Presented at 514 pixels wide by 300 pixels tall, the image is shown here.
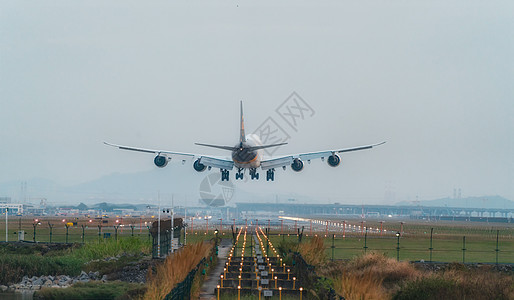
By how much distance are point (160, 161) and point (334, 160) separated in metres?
18.9

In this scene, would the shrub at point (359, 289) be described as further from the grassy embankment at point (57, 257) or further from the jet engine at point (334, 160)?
the jet engine at point (334, 160)

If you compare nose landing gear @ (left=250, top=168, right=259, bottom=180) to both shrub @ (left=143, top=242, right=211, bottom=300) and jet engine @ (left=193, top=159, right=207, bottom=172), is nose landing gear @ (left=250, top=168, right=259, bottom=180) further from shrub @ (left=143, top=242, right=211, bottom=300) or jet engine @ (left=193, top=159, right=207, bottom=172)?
shrub @ (left=143, top=242, right=211, bottom=300)

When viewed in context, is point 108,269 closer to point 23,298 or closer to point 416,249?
A: point 23,298

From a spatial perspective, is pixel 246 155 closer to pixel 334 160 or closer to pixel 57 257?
pixel 334 160

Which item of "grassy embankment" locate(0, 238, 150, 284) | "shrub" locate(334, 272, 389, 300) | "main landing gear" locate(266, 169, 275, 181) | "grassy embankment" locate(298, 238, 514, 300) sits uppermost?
"main landing gear" locate(266, 169, 275, 181)

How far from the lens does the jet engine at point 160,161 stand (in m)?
70.5

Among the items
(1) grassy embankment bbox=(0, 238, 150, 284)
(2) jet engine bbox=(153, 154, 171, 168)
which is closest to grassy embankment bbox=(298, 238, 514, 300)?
(1) grassy embankment bbox=(0, 238, 150, 284)

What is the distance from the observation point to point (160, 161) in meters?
70.8

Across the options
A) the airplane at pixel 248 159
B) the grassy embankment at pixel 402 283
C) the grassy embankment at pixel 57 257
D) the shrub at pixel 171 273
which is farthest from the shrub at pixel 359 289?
the airplane at pixel 248 159

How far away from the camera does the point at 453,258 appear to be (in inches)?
2088

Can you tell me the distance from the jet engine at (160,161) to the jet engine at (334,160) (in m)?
17.7

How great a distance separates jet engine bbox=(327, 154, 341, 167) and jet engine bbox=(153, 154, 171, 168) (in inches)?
696

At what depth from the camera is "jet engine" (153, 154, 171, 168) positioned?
70.5 metres

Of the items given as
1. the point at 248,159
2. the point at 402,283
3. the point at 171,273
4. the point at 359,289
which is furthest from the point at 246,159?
the point at 359,289
